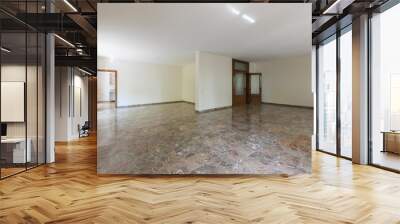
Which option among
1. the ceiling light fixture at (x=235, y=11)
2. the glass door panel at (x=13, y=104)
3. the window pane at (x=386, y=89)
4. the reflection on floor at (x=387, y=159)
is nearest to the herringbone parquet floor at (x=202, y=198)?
the reflection on floor at (x=387, y=159)

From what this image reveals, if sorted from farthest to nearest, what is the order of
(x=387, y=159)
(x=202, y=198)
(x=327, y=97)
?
(x=327, y=97) → (x=387, y=159) → (x=202, y=198)

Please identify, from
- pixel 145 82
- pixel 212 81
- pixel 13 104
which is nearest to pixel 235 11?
pixel 212 81

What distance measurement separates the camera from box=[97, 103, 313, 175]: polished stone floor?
5.25 meters

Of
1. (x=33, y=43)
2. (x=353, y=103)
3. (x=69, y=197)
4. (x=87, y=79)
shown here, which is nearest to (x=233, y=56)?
(x=353, y=103)

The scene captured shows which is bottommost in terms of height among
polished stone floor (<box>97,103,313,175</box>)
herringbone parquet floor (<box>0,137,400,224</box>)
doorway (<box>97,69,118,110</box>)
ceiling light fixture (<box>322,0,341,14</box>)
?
herringbone parquet floor (<box>0,137,400,224</box>)

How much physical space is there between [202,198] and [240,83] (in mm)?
2486

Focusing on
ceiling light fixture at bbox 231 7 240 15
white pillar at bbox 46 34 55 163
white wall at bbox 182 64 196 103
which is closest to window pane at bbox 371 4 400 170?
ceiling light fixture at bbox 231 7 240 15

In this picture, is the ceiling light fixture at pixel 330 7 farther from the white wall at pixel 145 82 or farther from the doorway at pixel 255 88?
the white wall at pixel 145 82

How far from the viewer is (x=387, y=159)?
586cm

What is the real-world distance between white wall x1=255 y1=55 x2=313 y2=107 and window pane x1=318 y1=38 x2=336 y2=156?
2.32 meters

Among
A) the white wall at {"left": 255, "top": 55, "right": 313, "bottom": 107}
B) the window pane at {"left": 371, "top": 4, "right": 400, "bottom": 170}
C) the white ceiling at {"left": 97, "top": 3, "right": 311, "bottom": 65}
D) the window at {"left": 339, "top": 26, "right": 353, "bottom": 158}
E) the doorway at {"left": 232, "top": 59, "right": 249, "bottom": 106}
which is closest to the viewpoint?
the white ceiling at {"left": 97, "top": 3, "right": 311, "bottom": 65}

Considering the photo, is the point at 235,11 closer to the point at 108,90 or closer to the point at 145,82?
the point at 145,82

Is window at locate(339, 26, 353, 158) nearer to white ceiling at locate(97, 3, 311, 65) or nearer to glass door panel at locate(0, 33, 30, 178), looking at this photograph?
white ceiling at locate(97, 3, 311, 65)

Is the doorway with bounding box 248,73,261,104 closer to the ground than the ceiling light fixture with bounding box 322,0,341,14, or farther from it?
closer to the ground
